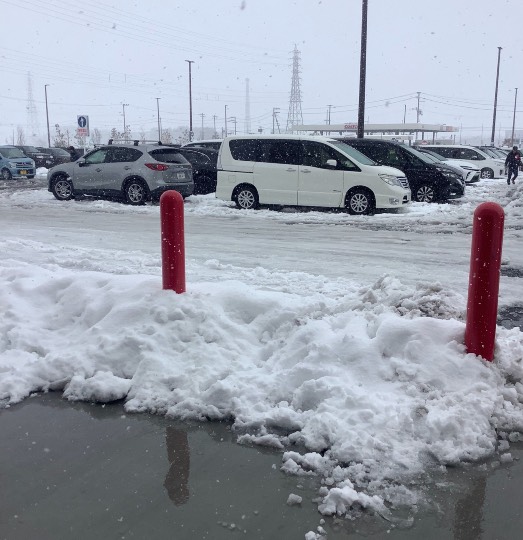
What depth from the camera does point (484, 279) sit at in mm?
3910

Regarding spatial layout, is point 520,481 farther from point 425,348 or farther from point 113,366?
point 113,366

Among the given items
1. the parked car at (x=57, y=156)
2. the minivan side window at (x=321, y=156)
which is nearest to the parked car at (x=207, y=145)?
the minivan side window at (x=321, y=156)

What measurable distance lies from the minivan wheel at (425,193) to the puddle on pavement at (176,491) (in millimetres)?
13737

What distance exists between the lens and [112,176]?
15.8m

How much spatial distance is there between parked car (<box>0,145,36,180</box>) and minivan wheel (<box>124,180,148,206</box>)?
12642mm

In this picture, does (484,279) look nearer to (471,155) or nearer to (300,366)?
(300,366)

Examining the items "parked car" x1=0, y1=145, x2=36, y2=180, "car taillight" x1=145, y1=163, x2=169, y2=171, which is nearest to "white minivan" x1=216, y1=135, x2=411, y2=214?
"car taillight" x1=145, y1=163, x2=169, y2=171

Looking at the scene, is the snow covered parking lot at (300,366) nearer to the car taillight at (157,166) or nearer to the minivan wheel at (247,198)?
the minivan wheel at (247,198)

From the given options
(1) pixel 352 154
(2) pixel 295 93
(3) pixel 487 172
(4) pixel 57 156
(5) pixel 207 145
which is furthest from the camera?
(2) pixel 295 93

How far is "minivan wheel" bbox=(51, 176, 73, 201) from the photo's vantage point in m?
16.9

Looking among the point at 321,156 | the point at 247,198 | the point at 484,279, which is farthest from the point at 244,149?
the point at 484,279

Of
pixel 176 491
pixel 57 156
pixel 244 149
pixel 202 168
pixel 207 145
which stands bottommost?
pixel 176 491

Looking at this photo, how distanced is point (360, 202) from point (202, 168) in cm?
597

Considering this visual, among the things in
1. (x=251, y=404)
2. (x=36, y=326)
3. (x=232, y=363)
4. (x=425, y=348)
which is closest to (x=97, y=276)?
(x=36, y=326)
